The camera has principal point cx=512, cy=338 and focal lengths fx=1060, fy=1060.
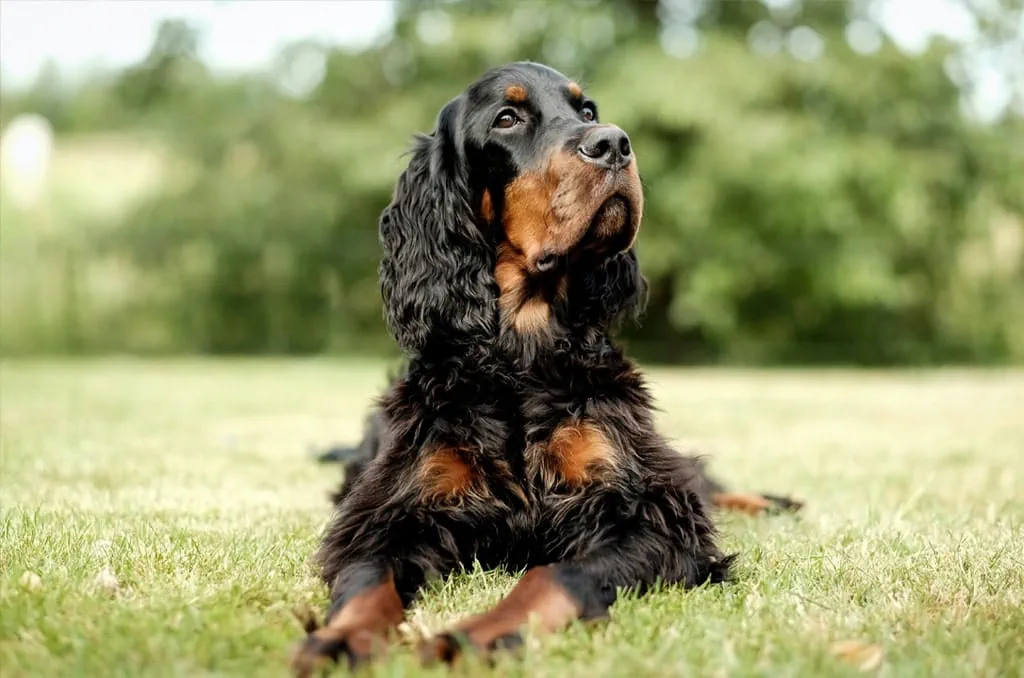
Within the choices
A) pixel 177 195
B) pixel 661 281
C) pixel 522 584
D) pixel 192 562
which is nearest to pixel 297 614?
pixel 522 584

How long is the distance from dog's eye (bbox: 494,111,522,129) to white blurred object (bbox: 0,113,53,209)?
1226 centimetres

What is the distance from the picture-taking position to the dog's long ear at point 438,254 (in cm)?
296

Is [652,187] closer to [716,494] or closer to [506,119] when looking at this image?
[716,494]

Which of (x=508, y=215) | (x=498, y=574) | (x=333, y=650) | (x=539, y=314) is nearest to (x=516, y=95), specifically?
(x=508, y=215)

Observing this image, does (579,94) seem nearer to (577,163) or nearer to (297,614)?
(577,163)

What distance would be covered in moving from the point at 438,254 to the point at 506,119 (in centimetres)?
42

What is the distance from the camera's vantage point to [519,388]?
2785mm

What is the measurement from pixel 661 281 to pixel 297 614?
13.7 meters

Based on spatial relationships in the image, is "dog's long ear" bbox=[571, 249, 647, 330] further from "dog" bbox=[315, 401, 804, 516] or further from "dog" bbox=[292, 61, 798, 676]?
"dog" bbox=[315, 401, 804, 516]

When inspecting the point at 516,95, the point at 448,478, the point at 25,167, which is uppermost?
the point at 25,167

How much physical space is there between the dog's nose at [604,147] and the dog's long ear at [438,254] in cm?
43

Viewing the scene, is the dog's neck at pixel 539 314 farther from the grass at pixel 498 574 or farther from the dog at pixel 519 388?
the grass at pixel 498 574

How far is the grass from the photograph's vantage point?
1.96 meters

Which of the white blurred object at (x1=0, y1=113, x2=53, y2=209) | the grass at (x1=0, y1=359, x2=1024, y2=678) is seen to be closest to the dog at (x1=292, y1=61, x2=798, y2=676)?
the grass at (x1=0, y1=359, x2=1024, y2=678)
